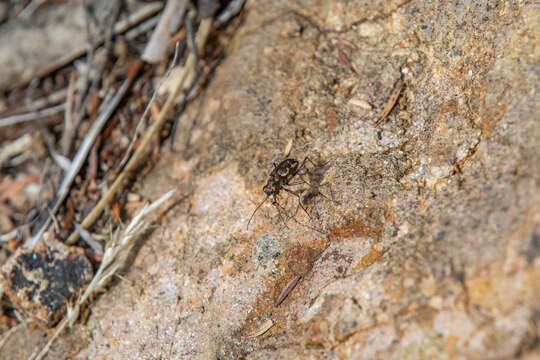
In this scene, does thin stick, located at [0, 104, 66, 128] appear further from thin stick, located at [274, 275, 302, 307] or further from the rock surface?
thin stick, located at [274, 275, 302, 307]

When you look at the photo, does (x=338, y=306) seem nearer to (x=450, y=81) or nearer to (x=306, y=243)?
(x=306, y=243)

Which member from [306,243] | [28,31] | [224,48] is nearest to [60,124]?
[28,31]

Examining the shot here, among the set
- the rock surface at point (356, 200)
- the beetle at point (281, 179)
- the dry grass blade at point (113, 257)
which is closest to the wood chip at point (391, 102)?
the rock surface at point (356, 200)

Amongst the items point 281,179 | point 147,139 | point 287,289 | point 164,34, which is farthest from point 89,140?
point 287,289

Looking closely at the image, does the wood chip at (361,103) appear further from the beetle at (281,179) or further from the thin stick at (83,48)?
the thin stick at (83,48)

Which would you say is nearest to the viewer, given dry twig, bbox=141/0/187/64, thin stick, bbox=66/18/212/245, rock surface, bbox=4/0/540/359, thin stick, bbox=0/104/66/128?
rock surface, bbox=4/0/540/359

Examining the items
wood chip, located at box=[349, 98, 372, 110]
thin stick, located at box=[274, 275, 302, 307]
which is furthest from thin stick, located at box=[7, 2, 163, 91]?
thin stick, located at box=[274, 275, 302, 307]
